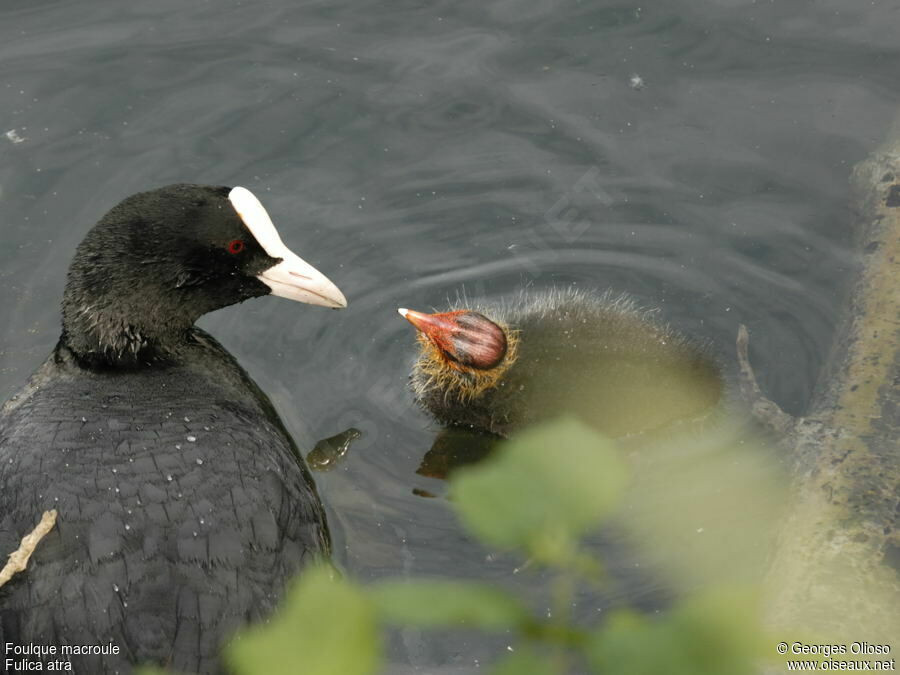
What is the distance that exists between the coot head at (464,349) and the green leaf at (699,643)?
3.12m

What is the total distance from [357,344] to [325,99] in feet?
4.94

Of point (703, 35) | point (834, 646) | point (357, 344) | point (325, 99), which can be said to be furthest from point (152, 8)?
point (834, 646)

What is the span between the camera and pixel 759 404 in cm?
437

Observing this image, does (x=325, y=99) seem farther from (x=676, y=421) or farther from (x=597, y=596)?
(x=597, y=596)

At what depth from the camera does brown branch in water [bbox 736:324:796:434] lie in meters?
4.31

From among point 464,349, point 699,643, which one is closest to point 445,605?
point 699,643

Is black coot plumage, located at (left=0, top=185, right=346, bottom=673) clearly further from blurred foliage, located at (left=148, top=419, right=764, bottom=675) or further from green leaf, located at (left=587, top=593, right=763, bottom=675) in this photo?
green leaf, located at (left=587, top=593, right=763, bottom=675)

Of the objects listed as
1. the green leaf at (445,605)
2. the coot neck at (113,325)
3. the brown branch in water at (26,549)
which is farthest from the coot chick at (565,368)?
the green leaf at (445,605)

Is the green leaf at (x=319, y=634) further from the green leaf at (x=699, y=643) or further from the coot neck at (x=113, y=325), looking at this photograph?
the coot neck at (x=113, y=325)

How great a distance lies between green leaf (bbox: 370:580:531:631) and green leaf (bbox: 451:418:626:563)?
2.3 inches

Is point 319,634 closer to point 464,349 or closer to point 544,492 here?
point 544,492

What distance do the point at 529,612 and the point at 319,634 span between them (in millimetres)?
223

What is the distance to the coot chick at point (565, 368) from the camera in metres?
4.09

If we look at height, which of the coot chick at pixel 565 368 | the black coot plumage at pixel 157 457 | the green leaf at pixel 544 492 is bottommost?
the coot chick at pixel 565 368
